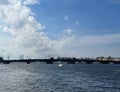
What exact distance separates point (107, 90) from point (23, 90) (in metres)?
18.7

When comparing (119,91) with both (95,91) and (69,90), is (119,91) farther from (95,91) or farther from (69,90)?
(69,90)

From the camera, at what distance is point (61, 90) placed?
228 ft

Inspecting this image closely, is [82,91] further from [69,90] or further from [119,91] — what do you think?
[119,91]

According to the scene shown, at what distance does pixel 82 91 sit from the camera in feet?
223

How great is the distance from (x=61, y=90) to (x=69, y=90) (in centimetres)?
176

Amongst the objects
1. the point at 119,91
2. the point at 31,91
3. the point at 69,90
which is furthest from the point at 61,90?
the point at 119,91

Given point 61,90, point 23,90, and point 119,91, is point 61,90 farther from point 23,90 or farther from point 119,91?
point 119,91

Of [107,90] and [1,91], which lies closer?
[1,91]

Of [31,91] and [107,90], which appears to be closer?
[31,91]

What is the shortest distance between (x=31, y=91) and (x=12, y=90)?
4.38 m

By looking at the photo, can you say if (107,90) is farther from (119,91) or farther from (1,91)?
(1,91)

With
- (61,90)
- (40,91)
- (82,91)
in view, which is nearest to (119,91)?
(82,91)

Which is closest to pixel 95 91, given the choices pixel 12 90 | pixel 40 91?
pixel 40 91

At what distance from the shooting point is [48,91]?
67.8 m
